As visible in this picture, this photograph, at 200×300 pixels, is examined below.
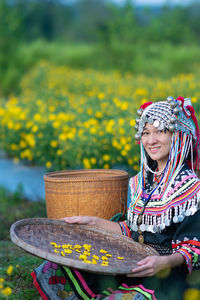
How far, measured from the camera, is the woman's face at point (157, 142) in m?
2.17

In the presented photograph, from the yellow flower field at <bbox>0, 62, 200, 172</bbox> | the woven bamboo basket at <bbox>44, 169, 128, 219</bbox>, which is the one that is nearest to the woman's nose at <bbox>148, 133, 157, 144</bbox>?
the woven bamboo basket at <bbox>44, 169, 128, 219</bbox>

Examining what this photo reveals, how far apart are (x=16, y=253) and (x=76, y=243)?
93cm

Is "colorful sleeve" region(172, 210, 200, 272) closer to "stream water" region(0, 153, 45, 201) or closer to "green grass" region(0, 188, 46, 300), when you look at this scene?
"green grass" region(0, 188, 46, 300)

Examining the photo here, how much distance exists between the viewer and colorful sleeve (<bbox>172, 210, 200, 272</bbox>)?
1.97 m

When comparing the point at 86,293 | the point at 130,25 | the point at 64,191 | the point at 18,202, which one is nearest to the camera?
the point at 86,293

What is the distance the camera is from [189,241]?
6.57 ft

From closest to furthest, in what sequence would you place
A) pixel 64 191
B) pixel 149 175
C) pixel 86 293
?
pixel 86 293
pixel 149 175
pixel 64 191

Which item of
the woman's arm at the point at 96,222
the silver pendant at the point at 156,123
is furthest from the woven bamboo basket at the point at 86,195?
the silver pendant at the point at 156,123

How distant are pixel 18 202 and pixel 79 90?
3.86 m

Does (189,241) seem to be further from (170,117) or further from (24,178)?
(24,178)

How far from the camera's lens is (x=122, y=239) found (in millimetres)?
2266

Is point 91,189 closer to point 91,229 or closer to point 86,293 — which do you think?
point 91,229

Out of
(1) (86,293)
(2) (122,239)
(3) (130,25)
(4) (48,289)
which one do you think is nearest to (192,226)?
(2) (122,239)

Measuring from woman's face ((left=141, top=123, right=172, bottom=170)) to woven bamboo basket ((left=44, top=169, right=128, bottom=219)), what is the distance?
61 cm
